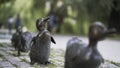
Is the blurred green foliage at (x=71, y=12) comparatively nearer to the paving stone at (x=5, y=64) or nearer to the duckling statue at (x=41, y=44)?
the paving stone at (x=5, y=64)

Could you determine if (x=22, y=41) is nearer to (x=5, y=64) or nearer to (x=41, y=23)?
(x=5, y=64)

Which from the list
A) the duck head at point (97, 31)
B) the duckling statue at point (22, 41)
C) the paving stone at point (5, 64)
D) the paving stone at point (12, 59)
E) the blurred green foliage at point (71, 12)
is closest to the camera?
the duck head at point (97, 31)

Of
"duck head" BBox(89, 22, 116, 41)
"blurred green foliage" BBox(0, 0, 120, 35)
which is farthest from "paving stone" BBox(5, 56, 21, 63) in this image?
"blurred green foliage" BBox(0, 0, 120, 35)

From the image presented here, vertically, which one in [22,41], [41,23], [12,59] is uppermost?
[41,23]

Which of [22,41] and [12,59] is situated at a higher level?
[22,41]

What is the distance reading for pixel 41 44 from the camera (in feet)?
27.7

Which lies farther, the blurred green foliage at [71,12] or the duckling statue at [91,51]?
the blurred green foliage at [71,12]

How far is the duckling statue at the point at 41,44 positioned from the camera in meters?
8.39

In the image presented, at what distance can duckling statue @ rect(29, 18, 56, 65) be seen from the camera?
27.5ft

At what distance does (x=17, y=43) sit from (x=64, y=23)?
13461 millimetres

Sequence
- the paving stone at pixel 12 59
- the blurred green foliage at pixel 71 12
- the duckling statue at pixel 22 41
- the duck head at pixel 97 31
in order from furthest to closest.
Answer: the blurred green foliage at pixel 71 12
the duckling statue at pixel 22 41
the paving stone at pixel 12 59
the duck head at pixel 97 31

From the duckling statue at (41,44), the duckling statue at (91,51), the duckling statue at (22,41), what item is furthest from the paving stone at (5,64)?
the duckling statue at (91,51)

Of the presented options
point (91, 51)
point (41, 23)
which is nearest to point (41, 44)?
point (41, 23)

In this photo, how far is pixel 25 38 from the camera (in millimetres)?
10469
